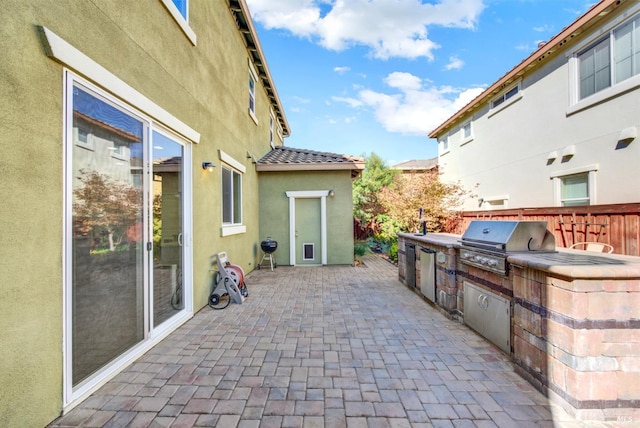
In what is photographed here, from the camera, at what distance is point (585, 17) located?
6.50 metres

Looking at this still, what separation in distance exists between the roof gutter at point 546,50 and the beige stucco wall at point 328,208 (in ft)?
20.8

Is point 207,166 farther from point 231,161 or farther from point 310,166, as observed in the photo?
point 310,166

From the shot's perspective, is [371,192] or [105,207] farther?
[371,192]

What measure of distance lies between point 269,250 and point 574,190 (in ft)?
27.7

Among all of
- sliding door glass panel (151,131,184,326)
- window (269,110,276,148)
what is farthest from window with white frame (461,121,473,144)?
sliding door glass panel (151,131,184,326)

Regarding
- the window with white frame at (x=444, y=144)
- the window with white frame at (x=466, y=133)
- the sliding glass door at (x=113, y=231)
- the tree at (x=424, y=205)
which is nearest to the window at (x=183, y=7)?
the sliding glass door at (x=113, y=231)

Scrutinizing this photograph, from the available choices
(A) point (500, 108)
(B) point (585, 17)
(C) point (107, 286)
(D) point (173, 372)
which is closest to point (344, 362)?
(D) point (173, 372)

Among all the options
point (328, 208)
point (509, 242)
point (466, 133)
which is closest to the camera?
point (509, 242)

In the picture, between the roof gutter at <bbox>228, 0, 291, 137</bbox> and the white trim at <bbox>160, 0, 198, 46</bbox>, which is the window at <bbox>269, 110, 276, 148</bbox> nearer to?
the roof gutter at <bbox>228, 0, 291, 137</bbox>

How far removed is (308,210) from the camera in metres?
9.35

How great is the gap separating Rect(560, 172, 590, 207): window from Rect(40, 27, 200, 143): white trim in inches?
360

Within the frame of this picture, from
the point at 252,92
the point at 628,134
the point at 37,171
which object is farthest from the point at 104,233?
the point at 628,134

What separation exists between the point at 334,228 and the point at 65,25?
7653 mm

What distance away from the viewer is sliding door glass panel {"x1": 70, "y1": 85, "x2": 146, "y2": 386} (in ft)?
8.38
